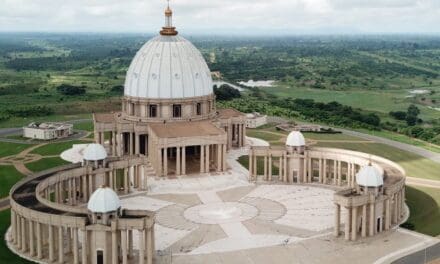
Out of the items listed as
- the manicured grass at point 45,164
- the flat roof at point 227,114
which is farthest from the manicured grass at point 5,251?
the flat roof at point 227,114

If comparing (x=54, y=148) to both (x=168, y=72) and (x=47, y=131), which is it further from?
(x=168, y=72)

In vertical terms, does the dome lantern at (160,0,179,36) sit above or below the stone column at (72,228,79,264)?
above

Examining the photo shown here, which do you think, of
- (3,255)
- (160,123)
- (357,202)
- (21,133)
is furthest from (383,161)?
(21,133)

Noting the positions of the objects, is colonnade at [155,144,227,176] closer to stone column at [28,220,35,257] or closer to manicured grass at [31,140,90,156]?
manicured grass at [31,140,90,156]

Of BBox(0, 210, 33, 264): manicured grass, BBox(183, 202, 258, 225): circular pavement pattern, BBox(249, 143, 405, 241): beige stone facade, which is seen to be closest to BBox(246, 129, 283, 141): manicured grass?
BBox(249, 143, 405, 241): beige stone facade

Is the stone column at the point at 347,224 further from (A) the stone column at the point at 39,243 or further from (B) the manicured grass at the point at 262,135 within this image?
(B) the manicured grass at the point at 262,135

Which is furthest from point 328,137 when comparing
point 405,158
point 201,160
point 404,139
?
point 201,160

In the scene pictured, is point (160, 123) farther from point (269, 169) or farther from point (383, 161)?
point (383, 161)
